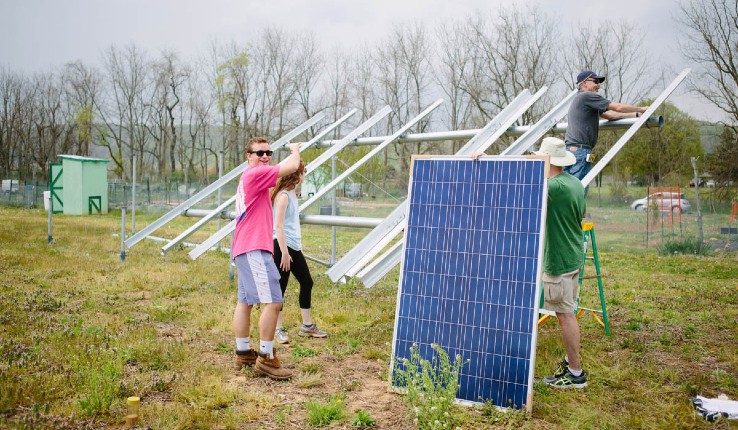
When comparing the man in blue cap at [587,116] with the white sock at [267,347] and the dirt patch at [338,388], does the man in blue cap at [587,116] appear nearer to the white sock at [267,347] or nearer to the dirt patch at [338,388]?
the dirt patch at [338,388]

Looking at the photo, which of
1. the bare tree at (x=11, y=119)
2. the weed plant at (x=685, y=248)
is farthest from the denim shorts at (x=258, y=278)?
the bare tree at (x=11, y=119)

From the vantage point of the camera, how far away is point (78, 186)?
28.9 m

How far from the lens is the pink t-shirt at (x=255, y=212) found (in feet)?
15.8

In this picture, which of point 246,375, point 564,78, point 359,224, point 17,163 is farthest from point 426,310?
point 17,163

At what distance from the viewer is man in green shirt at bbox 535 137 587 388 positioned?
435 centimetres

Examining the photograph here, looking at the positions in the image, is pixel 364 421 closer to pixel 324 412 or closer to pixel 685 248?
pixel 324 412

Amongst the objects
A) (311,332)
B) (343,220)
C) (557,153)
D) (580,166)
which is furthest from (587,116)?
(311,332)

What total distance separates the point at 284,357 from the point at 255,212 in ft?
4.99

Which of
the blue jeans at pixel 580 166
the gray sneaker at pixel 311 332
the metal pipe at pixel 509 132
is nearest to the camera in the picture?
the blue jeans at pixel 580 166

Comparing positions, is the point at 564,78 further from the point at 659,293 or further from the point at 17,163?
the point at 17,163

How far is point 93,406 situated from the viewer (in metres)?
3.90

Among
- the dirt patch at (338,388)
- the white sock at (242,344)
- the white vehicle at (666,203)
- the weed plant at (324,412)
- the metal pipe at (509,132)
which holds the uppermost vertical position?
the metal pipe at (509,132)

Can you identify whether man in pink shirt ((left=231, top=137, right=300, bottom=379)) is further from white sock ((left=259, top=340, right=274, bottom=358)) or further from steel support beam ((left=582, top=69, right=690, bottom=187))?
steel support beam ((left=582, top=69, right=690, bottom=187))

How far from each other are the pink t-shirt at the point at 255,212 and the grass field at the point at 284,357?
115cm
